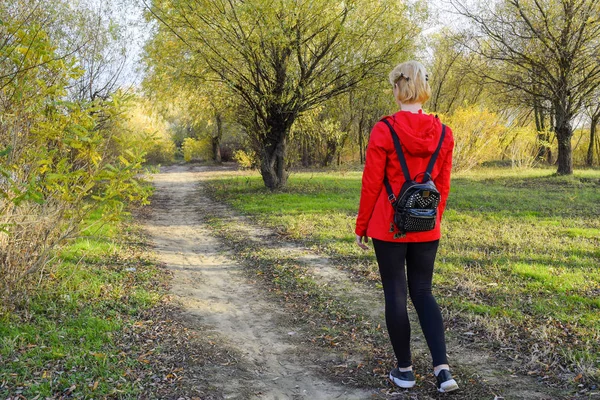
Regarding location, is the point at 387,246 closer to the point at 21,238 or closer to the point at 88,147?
the point at 88,147

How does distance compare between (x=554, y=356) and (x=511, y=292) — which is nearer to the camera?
(x=554, y=356)

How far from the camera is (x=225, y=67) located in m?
13.2

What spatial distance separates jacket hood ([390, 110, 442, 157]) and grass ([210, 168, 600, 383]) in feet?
6.55

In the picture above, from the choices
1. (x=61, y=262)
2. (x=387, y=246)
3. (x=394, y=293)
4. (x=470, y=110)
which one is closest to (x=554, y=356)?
(x=394, y=293)

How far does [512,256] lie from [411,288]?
4180 millimetres

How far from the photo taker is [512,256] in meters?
6.76

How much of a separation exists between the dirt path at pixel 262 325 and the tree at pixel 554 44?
12200mm

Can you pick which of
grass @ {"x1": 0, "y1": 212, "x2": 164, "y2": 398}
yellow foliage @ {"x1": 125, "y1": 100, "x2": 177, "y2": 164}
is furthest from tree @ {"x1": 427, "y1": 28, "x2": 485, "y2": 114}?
grass @ {"x1": 0, "y1": 212, "x2": 164, "y2": 398}

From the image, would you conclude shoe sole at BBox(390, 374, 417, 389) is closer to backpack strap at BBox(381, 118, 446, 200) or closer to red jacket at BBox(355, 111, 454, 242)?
red jacket at BBox(355, 111, 454, 242)

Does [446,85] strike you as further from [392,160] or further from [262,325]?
[392,160]

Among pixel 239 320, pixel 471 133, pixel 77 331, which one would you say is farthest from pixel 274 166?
pixel 77 331

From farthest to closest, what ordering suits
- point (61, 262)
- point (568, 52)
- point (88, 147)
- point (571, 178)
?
point (571, 178) → point (568, 52) → point (61, 262) → point (88, 147)

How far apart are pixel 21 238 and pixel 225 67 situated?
31.4 feet

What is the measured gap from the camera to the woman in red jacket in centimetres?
311
